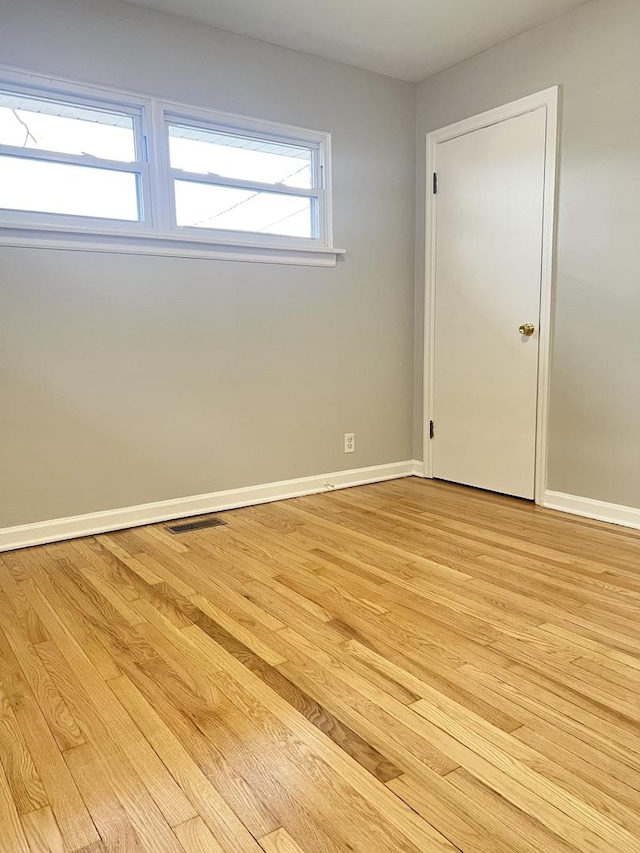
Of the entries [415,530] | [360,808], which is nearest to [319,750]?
[360,808]

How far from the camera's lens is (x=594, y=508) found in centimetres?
322

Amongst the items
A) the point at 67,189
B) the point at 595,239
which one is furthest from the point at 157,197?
the point at 595,239

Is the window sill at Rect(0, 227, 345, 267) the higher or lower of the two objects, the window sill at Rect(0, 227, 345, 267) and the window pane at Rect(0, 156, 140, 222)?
the lower

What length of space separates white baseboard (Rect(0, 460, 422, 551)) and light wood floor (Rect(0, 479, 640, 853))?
110mm

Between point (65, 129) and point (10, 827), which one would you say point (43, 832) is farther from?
point (65, 129)

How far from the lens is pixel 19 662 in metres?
1.87

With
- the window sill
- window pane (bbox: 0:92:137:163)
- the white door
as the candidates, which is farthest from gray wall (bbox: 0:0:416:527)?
the white door

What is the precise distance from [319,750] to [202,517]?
6.68 ft

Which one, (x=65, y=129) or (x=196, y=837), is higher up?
(x=65, y=129)

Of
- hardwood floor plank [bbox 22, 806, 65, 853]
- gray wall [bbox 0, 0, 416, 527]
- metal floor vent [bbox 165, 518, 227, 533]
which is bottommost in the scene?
metal floor vent [bbox 165, 518, 227, 533]

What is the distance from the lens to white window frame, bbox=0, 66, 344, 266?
9.21 ft

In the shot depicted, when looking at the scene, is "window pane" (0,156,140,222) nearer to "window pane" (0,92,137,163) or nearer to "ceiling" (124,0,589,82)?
"window pane" (0,92,137,163)

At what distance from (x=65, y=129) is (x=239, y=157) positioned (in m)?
0.91

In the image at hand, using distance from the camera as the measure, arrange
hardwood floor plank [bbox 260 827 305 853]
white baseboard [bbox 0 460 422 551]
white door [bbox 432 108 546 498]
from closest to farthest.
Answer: hardwood floor plank [bbox 260 827 305 853], white baseboard [bbox 0 460 422 551], white door [bbox 432 108 546 498]
